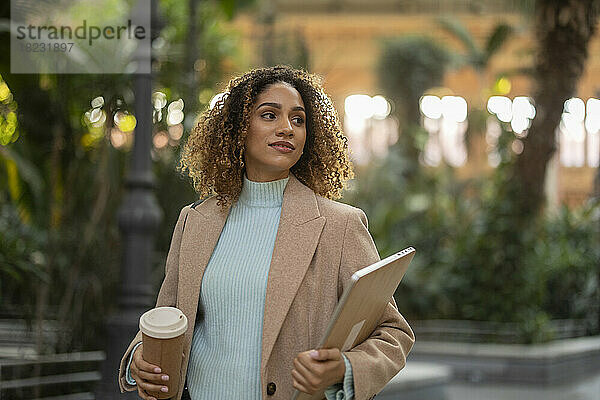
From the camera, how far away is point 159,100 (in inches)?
307

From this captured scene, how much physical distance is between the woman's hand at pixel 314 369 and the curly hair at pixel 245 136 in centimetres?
53

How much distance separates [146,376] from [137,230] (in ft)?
13.9

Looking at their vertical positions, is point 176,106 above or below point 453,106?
below

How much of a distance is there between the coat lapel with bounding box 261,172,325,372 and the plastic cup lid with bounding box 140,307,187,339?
196 millimetres

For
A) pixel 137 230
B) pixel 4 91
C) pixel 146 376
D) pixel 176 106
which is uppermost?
pixel 4 91

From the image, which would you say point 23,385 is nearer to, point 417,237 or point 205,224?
point 205,224

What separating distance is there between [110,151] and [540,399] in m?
5.71

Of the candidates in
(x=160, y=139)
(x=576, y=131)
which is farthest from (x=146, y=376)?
(x=576, y=131)

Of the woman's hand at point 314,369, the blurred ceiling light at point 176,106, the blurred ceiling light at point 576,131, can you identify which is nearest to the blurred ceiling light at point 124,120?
the blurred ceiling light at point 176,106

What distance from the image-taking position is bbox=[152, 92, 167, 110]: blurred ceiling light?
7.47 meters

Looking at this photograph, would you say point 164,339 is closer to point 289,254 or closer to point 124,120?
point 289,254

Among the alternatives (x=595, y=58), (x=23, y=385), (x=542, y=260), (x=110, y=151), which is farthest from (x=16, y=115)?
(x=595, y=58)

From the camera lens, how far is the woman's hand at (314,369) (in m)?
1.92

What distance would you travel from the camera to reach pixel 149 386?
81.8 inches
